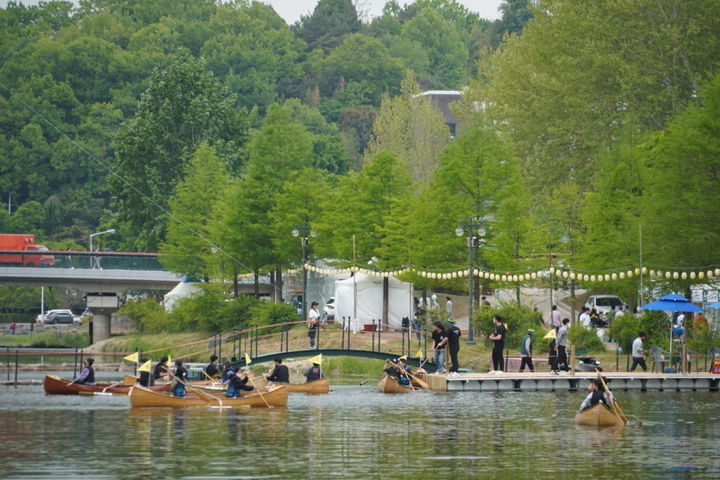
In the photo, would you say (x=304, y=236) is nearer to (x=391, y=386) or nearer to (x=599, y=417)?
(x=391, y=386)

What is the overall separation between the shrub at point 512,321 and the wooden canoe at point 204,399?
20.0m

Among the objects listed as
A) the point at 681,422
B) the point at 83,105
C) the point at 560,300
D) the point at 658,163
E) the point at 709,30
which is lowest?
the point at 681,422

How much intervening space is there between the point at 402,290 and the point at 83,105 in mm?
87820

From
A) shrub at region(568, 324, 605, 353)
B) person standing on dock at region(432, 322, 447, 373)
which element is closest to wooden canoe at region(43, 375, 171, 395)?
person standing on dock at region(432, 322, 447, 373)

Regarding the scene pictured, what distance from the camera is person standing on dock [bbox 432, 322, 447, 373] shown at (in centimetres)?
5241

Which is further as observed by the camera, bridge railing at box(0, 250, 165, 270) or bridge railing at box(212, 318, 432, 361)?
bridge railing at box(0, 250, 165, 270)

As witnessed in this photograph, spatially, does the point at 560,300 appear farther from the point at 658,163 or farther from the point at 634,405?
the point at 634,405

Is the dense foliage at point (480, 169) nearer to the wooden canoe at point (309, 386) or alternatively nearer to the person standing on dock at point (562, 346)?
the person standing on dock at point (562, 346)

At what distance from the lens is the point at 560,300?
76000 millimetres

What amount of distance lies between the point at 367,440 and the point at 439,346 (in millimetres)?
18788

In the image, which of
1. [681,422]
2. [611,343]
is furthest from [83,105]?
[681,422]

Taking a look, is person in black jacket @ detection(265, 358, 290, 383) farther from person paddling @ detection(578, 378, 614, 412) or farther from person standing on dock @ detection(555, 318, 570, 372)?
person paddling @ detection(578, 378, 614, 412)

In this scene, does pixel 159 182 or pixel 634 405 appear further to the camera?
pixel 159 182

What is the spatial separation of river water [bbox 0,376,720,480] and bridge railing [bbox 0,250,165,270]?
47952mm
